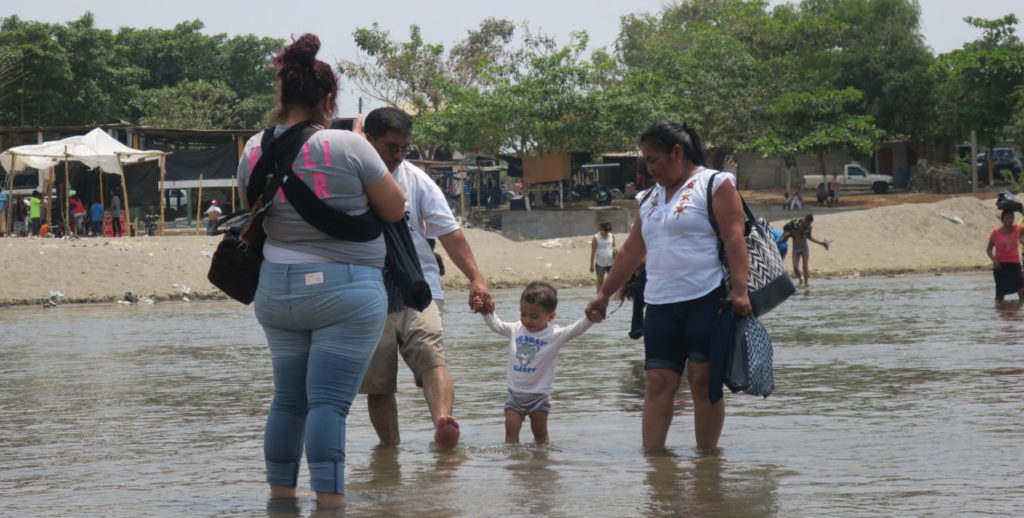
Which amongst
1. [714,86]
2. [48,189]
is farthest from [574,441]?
[714,86]

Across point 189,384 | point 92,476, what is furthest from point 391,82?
point 92,476

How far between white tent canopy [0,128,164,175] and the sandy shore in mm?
2343

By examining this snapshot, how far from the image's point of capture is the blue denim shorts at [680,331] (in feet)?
20.0

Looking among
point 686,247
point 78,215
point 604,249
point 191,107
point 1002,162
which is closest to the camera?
point 686,247

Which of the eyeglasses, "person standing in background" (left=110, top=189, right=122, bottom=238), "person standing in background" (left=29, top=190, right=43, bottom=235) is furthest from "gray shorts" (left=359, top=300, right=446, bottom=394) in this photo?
"person standing in background" (left=110, top=189, right=122, bottom=238)

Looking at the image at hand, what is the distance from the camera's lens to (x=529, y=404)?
7.13 m

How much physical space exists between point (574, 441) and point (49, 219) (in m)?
29.1

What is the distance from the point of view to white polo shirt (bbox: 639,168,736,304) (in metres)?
6.09

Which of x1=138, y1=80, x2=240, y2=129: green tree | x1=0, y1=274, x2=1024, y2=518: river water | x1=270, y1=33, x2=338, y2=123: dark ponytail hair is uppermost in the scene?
x1=138, y1=80, x2=240, y2=129: green tree

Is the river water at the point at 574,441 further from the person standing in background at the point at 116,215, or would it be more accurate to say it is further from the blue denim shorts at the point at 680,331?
the person standing in background at the point at 116,215

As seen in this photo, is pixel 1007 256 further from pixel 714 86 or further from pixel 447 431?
pixel 714 86

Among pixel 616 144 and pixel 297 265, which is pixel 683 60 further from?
pixel 297 265

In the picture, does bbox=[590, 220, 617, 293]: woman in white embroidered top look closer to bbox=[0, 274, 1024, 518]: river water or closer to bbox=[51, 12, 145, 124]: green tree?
bbox=[0, 274, 1024, 518]: river water

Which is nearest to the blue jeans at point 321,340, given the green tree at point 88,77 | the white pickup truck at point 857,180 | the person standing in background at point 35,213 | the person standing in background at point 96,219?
the person standing in background at point 35,213
